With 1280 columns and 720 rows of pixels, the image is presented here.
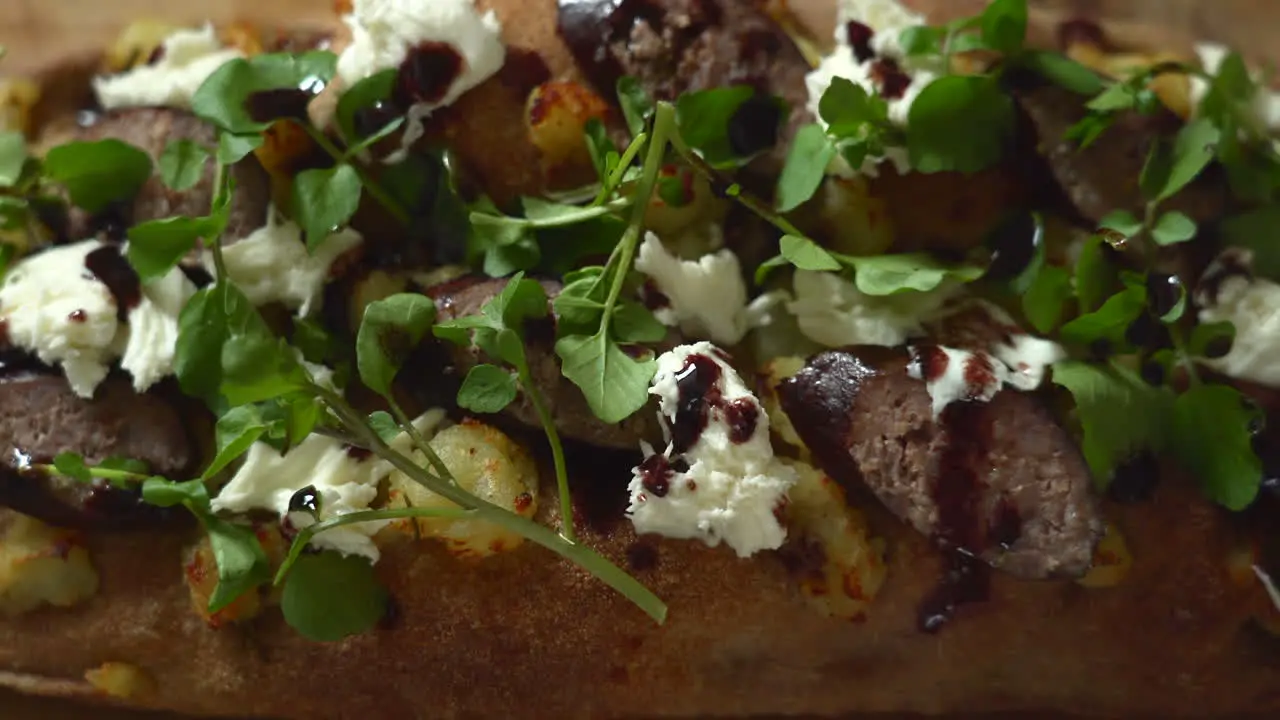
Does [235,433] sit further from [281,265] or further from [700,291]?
[700,291]

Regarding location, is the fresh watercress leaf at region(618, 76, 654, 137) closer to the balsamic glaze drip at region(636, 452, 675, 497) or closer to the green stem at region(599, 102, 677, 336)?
the green stem at region(599, 102, 677, 336)

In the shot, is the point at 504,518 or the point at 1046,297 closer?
the point at 504,518

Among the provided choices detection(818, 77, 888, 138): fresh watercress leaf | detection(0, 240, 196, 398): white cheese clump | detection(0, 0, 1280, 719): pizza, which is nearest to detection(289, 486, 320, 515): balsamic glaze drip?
detection(0, 0, 1280, 719): pizza

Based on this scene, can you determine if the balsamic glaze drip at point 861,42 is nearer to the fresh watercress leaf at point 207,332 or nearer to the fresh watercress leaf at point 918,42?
the fresh watercress leaf at point 918,42

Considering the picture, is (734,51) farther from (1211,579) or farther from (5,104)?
(5,104)

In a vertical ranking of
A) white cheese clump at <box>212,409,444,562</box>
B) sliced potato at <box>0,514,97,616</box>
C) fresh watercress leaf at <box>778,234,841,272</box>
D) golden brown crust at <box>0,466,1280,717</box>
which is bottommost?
golden brown crust at <box>0,466,1280,717</box>

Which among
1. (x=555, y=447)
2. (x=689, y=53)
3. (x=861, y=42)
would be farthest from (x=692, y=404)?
(x=861, y=42)

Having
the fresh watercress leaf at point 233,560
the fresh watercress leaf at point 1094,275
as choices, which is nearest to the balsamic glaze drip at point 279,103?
the fresh watercress leaf at point 233,560
